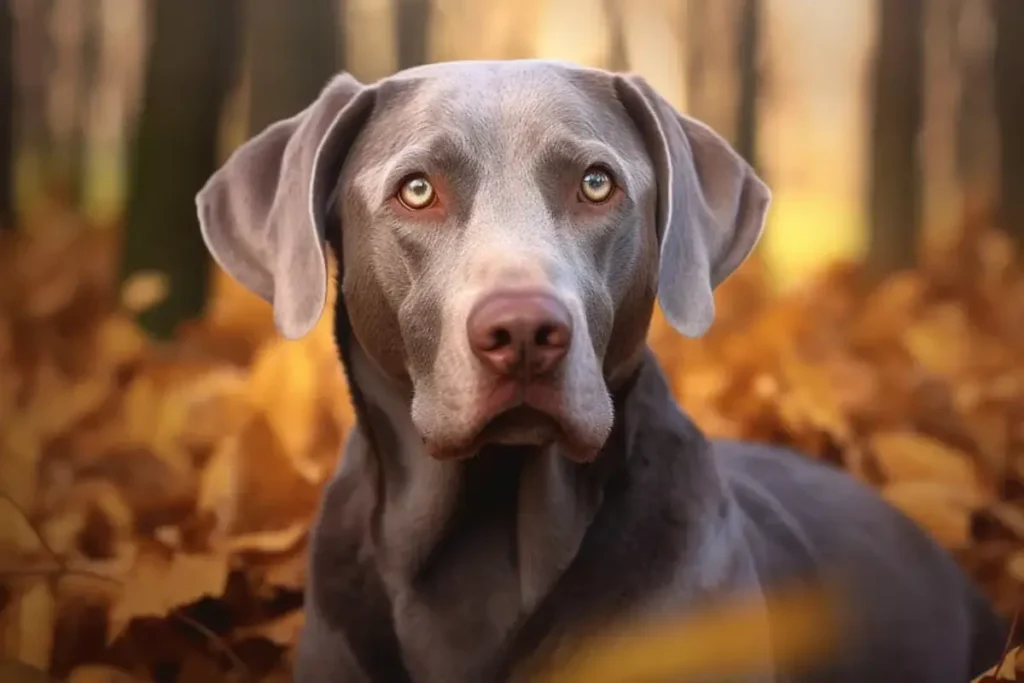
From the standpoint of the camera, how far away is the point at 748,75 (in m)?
1.88

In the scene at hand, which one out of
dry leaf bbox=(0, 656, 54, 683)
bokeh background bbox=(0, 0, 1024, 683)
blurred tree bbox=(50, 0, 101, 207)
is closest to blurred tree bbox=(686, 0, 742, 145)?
bokeh background bbox=(0, 0, 1024, 683)

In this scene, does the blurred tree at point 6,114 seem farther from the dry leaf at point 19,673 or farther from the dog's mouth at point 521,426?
the dog's mouth at point 521,426

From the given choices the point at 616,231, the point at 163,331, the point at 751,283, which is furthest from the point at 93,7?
the point at 751,283

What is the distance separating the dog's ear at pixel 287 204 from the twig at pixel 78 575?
0.61 metres

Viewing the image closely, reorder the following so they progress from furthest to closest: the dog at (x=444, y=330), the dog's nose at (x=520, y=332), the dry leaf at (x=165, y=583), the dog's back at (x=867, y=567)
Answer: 1. the dry leaf at (x=165, y=583)
2. the dog's back at (x=867, y=567)
3. the dog at (x=444, y=330)
4. the dog's nose at (x=520, y=332)

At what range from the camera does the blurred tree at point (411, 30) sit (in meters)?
1.81

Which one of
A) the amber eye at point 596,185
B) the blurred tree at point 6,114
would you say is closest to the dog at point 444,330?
the amber eye at point 596,185

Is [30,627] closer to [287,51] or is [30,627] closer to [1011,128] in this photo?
[287,51]

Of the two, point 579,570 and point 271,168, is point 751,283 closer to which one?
point 579,570

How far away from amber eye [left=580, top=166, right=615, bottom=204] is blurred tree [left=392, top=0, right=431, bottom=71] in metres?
0.52

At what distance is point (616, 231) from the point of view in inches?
55.4

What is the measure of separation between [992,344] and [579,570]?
901 mm

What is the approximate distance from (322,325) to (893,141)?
1024mm

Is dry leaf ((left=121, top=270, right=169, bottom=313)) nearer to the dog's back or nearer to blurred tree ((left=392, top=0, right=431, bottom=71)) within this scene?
blurred tree ((left=392, top=0, right=431, bottom=71))
